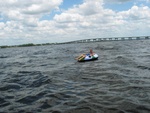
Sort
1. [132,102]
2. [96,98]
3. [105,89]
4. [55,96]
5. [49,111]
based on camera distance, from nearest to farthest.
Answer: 1. [49,111]
2. [132,102]
3. [96,98]
4. [55,96]
5. [105,89]

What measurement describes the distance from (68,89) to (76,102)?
3.18 metres

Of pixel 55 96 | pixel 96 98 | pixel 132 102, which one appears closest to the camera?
pixel 132 102

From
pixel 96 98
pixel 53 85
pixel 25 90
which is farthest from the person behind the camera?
pixel 53 85

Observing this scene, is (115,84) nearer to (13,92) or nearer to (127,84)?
(127,84)

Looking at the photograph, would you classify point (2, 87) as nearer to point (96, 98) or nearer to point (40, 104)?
point (40, 104)

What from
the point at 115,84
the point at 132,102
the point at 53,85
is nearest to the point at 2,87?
the point at 53,85

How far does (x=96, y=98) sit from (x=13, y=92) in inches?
251

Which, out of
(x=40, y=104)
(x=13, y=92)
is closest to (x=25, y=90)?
(x=13, y=92)

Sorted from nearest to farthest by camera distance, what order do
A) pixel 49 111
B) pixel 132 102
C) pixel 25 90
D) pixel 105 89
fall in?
pixel 49 111, pixel 132 102, pixel 105 89, pixel 25 90

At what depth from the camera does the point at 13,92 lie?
15125 millimetres

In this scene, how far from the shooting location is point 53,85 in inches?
656

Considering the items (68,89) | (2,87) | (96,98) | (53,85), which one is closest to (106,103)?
(96,98)

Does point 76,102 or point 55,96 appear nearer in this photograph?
point 76,102

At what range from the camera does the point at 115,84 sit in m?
15.7
